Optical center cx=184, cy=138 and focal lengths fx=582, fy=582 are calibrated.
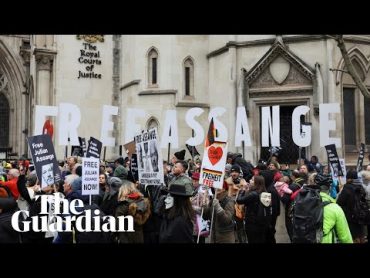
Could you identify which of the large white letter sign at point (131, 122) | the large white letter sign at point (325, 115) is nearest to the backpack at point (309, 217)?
the large white letter sign at point (325, 115)

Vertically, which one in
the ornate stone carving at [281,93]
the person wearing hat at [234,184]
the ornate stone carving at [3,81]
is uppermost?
the ornate stone carving at [3,81]

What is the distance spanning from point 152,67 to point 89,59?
10.8 ft

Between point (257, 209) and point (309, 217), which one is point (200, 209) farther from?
point (309, 217)

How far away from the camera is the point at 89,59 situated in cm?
2558

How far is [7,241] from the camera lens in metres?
6.37

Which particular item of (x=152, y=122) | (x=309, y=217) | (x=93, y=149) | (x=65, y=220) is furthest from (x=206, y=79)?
(x=309, y=217)

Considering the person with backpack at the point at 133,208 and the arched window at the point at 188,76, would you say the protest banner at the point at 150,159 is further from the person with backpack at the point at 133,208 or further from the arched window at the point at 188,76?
the arched window at the point at 188,76

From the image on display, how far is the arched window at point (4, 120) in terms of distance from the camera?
3148 centimetres

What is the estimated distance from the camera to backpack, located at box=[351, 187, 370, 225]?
30.8ft

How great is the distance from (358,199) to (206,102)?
14674 mm

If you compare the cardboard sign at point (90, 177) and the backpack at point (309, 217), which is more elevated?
the cardboard sign at point (90, 177)

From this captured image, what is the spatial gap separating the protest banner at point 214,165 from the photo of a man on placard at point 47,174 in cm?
247

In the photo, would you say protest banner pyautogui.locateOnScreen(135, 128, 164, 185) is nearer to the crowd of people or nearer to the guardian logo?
the crowd of people
